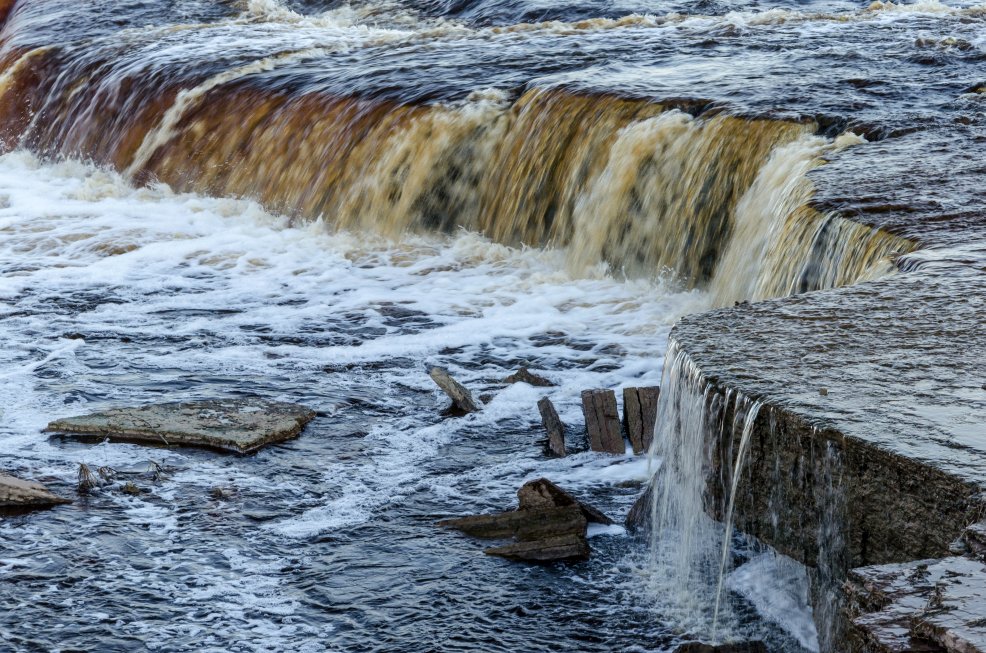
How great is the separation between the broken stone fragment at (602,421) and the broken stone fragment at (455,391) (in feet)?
2.31

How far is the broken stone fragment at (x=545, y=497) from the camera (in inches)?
217

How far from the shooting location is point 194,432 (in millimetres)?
6648

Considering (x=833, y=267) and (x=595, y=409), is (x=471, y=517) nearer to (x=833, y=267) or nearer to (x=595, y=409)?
(x=595, y=409)

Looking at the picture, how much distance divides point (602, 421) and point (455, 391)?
1.03m

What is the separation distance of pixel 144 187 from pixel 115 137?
1232 millimetres

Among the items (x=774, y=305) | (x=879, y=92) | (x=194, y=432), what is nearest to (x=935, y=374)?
(x=774, y=305)

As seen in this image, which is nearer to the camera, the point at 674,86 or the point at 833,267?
the point at 833,267

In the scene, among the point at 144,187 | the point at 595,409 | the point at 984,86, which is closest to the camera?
the point at 595,409

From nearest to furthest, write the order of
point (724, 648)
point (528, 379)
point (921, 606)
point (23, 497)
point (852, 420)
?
point (921, 606)
point (852, 420)
point (724, 648)
point (23, 497)
point (528, 379)

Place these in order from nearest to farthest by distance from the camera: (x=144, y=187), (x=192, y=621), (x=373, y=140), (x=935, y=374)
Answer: (x=935, y=374)
(x=192, y=621)
(x=373, y=140)
(x=144, y=187)

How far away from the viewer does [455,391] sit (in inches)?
283

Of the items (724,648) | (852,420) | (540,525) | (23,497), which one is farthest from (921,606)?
(23,497)

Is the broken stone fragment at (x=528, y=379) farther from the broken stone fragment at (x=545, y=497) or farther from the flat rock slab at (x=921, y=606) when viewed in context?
the flat rock slab at (x=921, y=606)

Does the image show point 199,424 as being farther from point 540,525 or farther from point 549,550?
point 549,550
